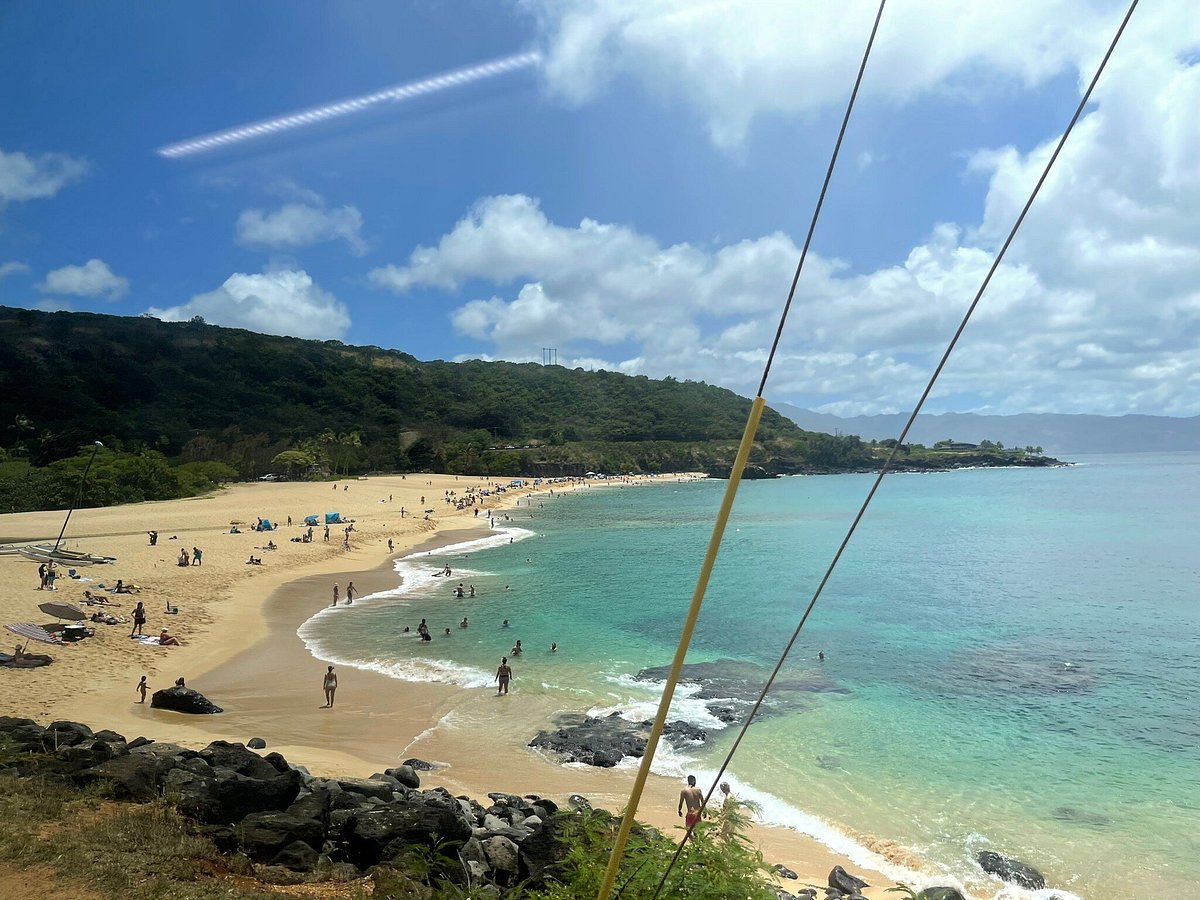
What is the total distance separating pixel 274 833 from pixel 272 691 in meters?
12.2

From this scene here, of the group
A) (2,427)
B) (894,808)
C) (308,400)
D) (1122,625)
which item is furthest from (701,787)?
(308,400)

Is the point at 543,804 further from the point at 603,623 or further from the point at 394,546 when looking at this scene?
the point at 394,546

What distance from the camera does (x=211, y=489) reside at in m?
70.1

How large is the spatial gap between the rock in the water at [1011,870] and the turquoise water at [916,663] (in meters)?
0.25

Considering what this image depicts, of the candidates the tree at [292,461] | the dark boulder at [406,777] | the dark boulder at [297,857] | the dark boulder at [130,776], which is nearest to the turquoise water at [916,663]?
the dark boulder at [406,777]

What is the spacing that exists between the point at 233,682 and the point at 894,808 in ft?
56.4

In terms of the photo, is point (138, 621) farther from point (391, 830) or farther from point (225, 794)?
point (391, 830)

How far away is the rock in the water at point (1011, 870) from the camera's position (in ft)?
34.8

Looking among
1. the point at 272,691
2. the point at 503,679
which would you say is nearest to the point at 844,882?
the point at 503,679

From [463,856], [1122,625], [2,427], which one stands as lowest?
[1122,625]

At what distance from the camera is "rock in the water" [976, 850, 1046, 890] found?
10.6m

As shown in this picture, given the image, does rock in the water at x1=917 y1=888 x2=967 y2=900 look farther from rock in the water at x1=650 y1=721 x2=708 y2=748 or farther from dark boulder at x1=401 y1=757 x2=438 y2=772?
dark boulder at x1=401 y1=757 x2=438 y2=772

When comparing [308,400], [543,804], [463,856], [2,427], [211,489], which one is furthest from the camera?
[308,400]

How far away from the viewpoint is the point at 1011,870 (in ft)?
35.7
